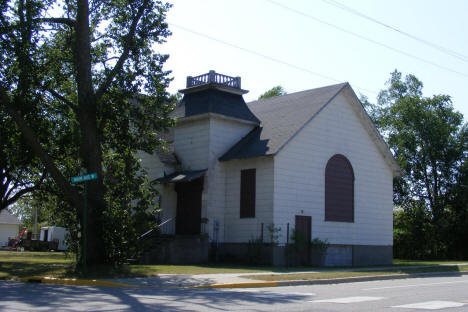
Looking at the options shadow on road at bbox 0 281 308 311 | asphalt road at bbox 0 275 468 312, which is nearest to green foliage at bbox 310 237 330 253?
asphalt road at bbox 0 275 468 312

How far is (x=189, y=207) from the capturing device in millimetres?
28766

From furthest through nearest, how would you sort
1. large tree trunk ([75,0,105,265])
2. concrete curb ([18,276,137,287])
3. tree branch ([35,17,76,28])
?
tree branch ([35,17,76,28]) → large tree trunk ([75,0,105,265]) → concrete curb ([18,276,137,287])

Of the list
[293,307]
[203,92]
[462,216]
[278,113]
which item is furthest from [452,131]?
[293,307]

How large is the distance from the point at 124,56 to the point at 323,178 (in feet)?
41.1

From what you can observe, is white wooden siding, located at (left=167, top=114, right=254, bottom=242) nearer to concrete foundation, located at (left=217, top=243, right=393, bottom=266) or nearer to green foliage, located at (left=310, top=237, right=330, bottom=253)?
concrete foundation, located at (left=217, top=243, right=393, bottom=266)

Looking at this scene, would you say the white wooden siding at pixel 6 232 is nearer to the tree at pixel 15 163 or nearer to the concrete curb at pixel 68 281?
the tree at pixel 15 163

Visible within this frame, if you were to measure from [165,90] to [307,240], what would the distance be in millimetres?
10689

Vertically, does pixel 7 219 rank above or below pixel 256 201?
below

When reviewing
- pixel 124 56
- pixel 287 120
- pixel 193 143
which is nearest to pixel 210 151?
pixel 193 143

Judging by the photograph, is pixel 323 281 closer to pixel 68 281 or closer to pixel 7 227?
pixel 68 281

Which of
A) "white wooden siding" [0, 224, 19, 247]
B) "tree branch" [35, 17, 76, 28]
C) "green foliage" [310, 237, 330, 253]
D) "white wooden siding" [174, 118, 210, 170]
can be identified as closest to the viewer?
"tree branch" [35, 17, 76, 28]

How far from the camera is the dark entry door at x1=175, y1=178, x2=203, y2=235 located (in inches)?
1110

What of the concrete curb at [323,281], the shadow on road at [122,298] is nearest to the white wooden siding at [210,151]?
the concrete curb at [323,281]

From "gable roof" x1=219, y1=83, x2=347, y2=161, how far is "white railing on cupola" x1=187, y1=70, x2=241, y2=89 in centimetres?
246
